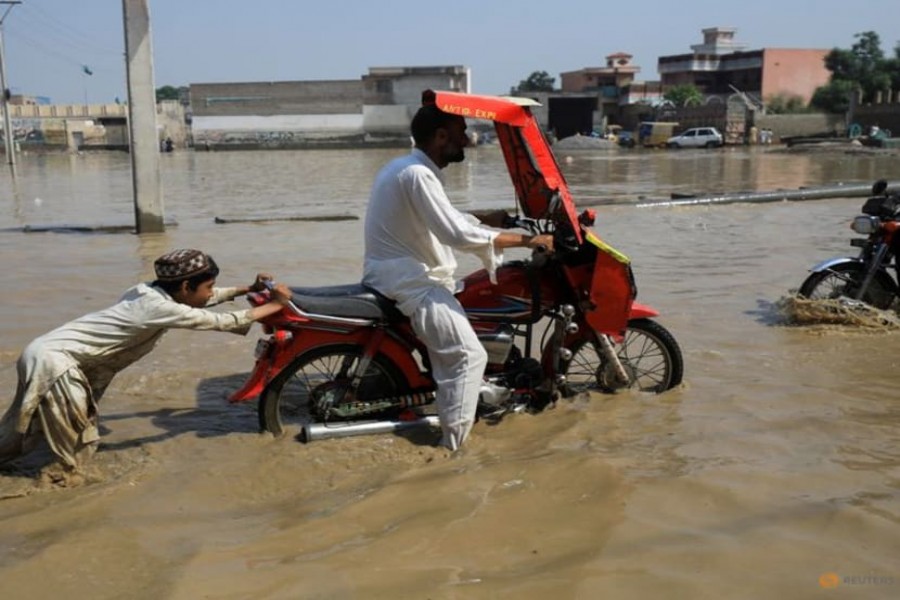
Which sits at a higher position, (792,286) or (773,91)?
(773,91)

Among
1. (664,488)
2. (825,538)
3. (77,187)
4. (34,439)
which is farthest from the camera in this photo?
(77,187)

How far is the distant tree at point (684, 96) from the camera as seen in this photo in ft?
234

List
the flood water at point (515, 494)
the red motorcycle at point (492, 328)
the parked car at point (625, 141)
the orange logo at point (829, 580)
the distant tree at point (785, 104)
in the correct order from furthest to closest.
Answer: the distant tree at point (785, 104)
the parked car at point (625, 141)
the red motorcycle at point (492, 328)
the flood water at point (515, 494)
the orange logo at point (829, 580)

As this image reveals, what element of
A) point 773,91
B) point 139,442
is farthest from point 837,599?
point 773,91

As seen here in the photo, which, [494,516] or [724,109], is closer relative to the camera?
[494,516]

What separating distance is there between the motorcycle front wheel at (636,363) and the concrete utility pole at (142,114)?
9935mm

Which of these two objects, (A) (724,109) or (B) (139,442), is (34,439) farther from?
(A) (724,109)

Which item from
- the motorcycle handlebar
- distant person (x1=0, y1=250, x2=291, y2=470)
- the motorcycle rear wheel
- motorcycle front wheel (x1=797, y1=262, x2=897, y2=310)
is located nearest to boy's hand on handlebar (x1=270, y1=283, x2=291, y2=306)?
distant person (x1=0, y1=250, x2=291, y2=470)

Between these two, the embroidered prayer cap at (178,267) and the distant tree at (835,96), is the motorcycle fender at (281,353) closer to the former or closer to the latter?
the embroidered prayer cap at (178,267)

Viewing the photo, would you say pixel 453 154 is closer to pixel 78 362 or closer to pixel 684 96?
pixel 78 362

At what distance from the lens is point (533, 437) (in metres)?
4.42

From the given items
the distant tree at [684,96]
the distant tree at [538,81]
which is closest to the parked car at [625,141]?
the distant tree at [684,96]

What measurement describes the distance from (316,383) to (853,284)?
4674 millimetres

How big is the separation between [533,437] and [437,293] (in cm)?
94
